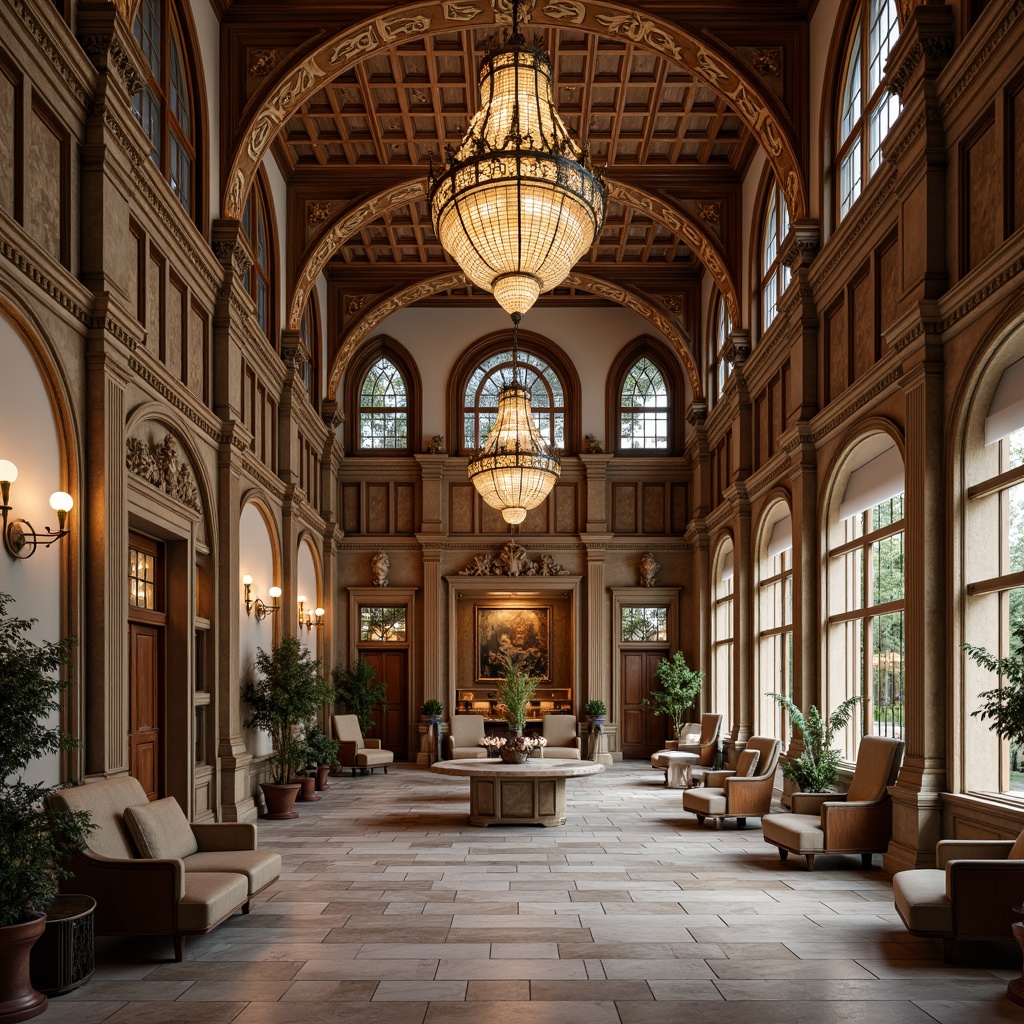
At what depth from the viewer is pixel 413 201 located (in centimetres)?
1667

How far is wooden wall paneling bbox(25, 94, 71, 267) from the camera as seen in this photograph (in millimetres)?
6883

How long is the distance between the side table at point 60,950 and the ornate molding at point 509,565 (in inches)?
600

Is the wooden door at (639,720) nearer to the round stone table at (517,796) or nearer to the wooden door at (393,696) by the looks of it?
the wooden door at (393,696)

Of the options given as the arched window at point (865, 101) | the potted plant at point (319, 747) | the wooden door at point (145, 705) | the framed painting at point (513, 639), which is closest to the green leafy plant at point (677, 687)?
the framed painting at point (513, 639)

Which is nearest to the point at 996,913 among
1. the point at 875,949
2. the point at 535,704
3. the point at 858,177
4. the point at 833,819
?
the point at 875,949

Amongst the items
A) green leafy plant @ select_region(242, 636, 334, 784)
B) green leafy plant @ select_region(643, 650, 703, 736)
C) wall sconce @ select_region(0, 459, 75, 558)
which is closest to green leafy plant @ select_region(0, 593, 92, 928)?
wall sconce @ select_region(0, 459, 75, 558)

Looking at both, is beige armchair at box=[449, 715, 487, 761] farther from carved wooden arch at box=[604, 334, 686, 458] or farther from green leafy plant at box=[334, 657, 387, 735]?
carved wooden arch at box=[604, 334, 686, 458]

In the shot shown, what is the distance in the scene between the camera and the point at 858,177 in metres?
10.6

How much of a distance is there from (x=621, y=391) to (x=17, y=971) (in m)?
17.6

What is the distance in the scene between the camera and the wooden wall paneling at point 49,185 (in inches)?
271

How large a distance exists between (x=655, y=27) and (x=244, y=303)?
534 centimetres

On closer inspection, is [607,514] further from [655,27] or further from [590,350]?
[655,27]

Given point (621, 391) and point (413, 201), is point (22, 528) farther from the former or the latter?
point (621, 391)

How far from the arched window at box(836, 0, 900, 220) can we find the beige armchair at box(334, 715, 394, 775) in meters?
11.2
